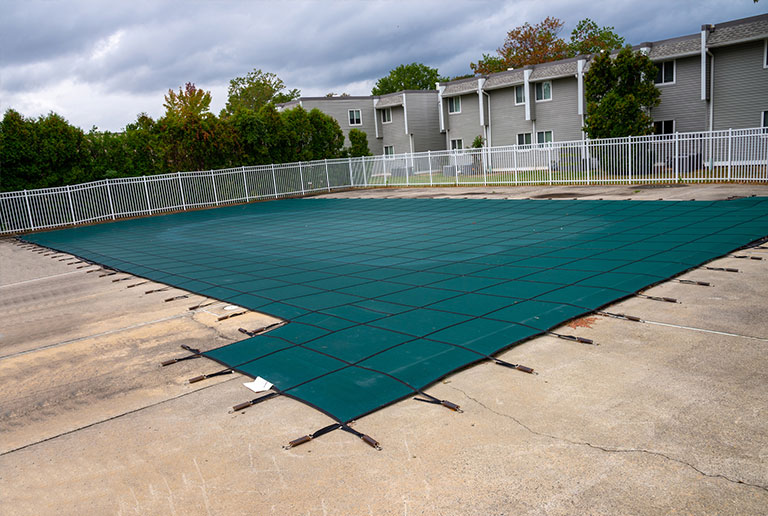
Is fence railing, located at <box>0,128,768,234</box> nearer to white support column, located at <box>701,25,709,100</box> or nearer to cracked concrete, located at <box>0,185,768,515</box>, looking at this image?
white support column, located at <box>701,25,709,100</box>

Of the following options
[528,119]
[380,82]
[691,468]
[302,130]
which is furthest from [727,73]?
[380,82]

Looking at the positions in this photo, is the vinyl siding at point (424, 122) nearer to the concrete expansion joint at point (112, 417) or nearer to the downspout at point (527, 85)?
the downspout at point (527, 85)

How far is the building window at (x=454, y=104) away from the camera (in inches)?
1227

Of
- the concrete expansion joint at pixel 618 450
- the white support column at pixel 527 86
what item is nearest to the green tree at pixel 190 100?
the white support column at pixel 527 86

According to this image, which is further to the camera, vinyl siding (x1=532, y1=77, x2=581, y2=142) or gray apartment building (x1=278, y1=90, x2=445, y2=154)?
gray apartment building (x1=278, y1=90, x2=445, y2=154)

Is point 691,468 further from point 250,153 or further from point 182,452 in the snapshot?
point 250,153

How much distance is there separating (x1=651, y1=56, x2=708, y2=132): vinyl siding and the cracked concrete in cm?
1940

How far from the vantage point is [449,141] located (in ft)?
105

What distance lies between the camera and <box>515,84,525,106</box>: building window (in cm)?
2756

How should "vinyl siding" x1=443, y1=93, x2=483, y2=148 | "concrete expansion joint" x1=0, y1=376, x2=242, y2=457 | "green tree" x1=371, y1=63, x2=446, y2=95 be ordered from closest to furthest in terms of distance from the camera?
"concrete expansion joint" x1=0, y1=376, x2=242, y2=457 → "vinyl siding" x1=443, y1=93, x2=483, y2=148 → "green tree" x1=371, y1=63, x2=446, y2=95

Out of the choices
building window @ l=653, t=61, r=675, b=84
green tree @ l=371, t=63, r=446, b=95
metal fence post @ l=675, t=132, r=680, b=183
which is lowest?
metal fence post @ l=675, t=132, r=680, b=183

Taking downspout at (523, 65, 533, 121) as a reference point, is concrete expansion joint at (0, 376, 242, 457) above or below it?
below

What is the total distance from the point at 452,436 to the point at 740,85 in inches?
885

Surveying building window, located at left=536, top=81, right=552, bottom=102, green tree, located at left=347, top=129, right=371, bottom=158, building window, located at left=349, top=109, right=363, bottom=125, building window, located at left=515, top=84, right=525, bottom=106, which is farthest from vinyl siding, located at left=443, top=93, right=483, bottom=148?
green tree, located at left=347, top=129, right=371, bottom=158
